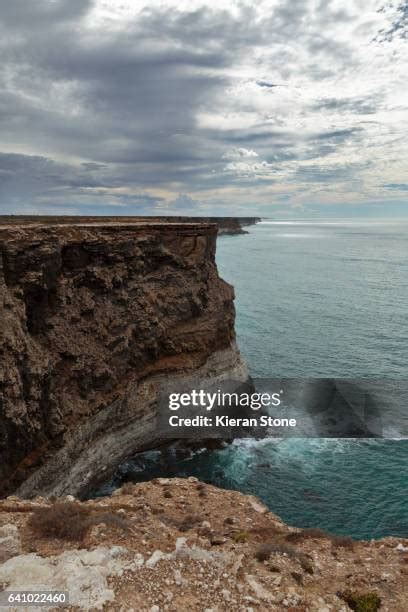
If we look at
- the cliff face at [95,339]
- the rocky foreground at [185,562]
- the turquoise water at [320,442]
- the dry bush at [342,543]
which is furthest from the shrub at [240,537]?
the cliff face at [95,339]

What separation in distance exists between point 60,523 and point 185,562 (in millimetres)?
4973

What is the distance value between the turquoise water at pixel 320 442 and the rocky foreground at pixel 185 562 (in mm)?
9630

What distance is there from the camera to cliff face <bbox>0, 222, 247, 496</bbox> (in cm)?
2514

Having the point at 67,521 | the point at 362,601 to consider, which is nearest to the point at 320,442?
the point at 362,601

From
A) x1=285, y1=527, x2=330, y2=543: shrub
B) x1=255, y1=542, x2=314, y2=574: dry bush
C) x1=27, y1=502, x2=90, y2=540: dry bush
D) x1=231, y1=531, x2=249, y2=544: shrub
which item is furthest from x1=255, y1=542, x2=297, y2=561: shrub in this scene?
x1=27, y1=502, x2=90, y2=540: dry bush

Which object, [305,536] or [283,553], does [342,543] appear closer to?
[305,536]

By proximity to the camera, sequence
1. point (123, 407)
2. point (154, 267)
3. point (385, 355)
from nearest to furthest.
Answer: point (123, 407) < point (154, 267) < point (385, 355)

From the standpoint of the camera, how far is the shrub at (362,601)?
43.7 feet

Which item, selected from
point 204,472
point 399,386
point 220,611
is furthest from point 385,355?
point 220,611

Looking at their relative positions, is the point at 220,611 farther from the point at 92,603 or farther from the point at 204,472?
the point at 204,472

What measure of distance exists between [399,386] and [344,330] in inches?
730

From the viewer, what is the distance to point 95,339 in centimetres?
3200

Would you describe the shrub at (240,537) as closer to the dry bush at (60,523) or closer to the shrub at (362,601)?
the shrub at (362,601)

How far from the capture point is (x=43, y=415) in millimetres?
26203
